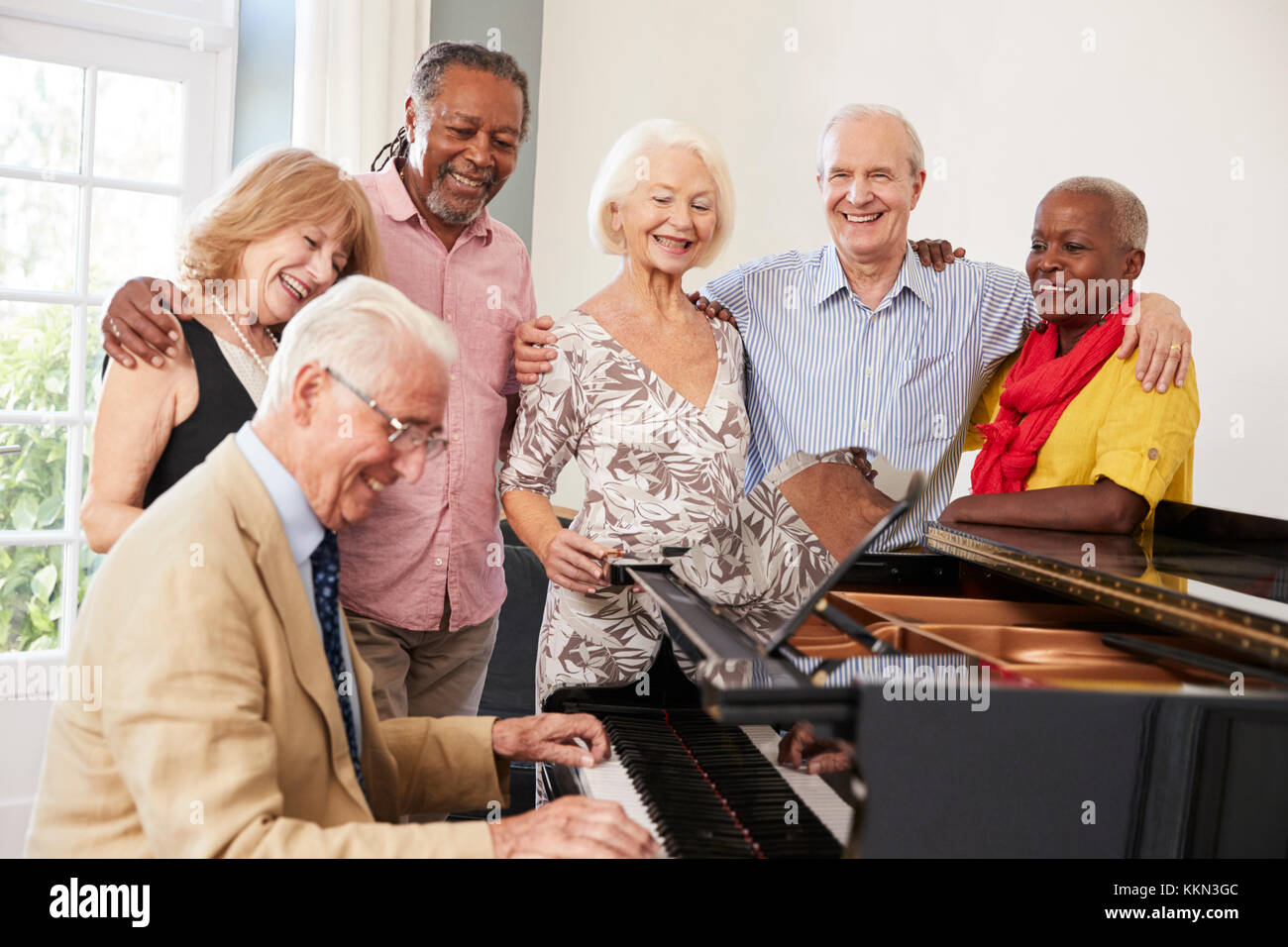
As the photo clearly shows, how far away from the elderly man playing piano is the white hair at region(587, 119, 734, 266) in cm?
88

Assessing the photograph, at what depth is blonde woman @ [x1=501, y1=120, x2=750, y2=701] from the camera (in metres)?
2.25

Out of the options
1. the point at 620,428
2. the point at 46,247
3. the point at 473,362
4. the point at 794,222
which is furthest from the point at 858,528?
the point at 46,247

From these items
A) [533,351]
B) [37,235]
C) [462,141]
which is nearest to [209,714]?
[533,351]

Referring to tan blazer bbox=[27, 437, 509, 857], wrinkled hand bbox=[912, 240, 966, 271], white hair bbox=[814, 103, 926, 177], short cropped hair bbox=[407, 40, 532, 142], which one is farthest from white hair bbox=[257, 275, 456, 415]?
wrinkled hand bbox=[912, 240, 966, 271]

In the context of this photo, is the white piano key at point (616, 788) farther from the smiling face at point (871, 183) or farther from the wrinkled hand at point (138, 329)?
the smiling face at point (871, 183)

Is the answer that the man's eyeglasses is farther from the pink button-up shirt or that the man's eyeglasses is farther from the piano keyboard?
the pink button-up shirt

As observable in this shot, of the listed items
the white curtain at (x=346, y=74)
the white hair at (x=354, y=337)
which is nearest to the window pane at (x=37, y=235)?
the white curtain at (x=346, y=74)

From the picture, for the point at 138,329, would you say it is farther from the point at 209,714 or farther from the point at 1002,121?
the point at 1002,121

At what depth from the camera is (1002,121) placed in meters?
4.18

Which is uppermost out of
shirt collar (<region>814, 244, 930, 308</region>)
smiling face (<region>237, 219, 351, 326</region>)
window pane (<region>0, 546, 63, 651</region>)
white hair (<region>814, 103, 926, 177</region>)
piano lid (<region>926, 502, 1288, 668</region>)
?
white hair (<region>814, 103, 926, 177</region>)

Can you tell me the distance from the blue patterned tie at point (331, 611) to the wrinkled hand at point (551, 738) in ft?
0.87

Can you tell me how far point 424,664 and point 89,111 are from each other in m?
3.02

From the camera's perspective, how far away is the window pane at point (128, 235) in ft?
14.4

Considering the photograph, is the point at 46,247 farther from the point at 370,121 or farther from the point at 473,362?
the point at 473,362
